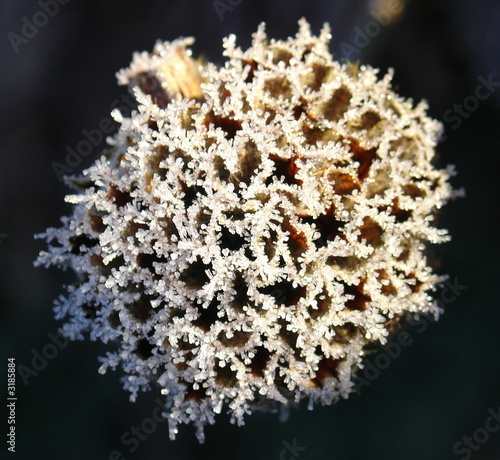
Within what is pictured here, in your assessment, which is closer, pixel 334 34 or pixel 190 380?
pixel 190 380

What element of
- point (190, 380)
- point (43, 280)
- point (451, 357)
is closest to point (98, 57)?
point (43, 280)

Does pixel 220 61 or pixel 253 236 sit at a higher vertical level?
pixel 220 61

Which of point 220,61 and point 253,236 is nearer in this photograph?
point 253,236

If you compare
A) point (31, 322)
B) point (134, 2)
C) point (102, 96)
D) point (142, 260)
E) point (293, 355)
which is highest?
point (134, 2)

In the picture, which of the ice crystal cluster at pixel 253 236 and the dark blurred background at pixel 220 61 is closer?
the ice crystal cluster at pixel 253 236

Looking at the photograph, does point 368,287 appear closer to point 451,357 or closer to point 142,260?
point 142,260
